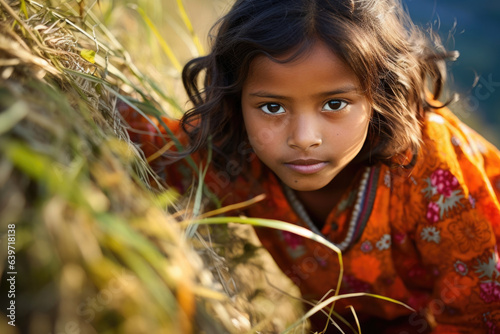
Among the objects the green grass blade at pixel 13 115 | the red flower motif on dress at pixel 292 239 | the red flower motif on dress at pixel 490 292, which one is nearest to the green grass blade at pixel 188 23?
the red flower motif on dress at pixel 292 239

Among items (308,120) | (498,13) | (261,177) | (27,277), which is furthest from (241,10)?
(498,13)

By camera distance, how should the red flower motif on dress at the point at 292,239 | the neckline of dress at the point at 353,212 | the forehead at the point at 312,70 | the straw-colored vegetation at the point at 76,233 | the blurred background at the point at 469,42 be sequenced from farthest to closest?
1. the blurred background at the point at 469,42
2. the red flower motif on dress at the point at 292,239
3. the neckline of dress at the point at 353,212
4. the forehead at the point at 312,70
5. the straw-colored vegetation at the point at 76,233

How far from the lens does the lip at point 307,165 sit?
1082mm

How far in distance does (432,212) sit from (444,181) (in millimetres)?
79

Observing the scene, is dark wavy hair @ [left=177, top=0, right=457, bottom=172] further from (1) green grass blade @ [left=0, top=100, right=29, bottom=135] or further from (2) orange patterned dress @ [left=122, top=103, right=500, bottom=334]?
(1) green grass blade @ [left=0, top=100, right=29, bottom=135]

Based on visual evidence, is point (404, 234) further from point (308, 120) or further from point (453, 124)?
point (308, 120)

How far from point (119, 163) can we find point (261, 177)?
0.60 m

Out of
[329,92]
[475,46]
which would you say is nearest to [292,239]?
[329,92]

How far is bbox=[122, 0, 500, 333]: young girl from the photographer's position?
1028 millimetres

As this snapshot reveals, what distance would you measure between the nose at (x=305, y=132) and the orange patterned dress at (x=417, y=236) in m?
0.31

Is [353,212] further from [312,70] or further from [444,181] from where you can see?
[312,70]

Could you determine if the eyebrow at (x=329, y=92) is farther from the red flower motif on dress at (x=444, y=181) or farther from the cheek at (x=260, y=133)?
the red flower motif on dress at (x=444, y=181)

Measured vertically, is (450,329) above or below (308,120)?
below

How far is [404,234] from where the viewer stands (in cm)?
128
